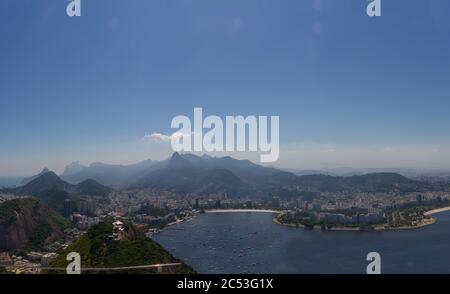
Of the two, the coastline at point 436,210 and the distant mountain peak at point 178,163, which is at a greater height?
the distant mountain peak at point 178,163

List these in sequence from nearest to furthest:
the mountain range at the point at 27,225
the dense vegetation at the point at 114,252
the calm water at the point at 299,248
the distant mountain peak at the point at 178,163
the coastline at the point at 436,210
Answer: the dense vegetation at the point at 114,252 → the calm water at the point at 299,248 → the mountain range at the point at 27,225 → the coastline at the point at 436,210 → the distant mountain peak at the point at 178,163

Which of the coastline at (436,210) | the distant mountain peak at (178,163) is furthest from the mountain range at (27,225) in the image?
the distant mountain peak at (178,163)

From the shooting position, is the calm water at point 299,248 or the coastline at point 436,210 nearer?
the calm water at point 299,248

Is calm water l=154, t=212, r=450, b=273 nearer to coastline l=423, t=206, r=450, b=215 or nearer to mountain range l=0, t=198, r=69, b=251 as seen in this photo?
coastline l=423, t=206, r=450, b=215

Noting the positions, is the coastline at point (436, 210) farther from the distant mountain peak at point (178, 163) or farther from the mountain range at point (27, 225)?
the distant mountain peak at point (178, 163)

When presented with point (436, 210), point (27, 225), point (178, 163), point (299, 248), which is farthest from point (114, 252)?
point (178, 163)

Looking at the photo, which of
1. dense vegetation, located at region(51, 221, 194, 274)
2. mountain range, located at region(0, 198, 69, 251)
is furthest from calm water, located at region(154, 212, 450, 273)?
mountain range, located at region(0, 198, 69, 251)

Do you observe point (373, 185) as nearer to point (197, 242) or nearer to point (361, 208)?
point (361, 208)
